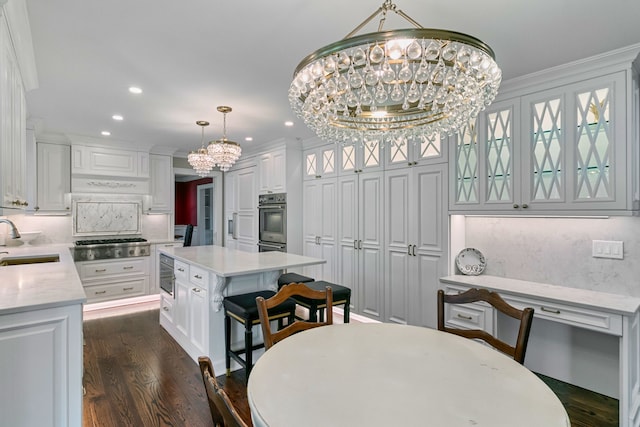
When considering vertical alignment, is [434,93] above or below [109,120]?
below

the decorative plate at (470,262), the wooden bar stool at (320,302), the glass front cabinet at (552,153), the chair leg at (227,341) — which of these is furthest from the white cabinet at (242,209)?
the glass front cabinet at (552,153)

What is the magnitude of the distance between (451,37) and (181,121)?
11.7ft

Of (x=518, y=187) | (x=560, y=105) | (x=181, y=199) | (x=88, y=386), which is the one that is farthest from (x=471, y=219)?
(x=181, y=199)

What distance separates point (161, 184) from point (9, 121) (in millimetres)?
3833

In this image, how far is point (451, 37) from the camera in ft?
3.88

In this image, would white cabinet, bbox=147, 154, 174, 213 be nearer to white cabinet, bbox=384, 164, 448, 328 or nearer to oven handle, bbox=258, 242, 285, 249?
oven handle, bbox=258, 242, 285, 249

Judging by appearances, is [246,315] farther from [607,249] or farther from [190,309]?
[607,249]

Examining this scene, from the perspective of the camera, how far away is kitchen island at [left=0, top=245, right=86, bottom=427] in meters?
1.53

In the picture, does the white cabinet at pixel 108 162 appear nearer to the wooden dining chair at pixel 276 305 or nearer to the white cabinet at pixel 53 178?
the white cabinet at pixel 53 178

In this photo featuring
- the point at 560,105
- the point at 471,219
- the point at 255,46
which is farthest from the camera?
the point at 471,219

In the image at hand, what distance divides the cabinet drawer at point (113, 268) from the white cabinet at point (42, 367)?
3.61 meters

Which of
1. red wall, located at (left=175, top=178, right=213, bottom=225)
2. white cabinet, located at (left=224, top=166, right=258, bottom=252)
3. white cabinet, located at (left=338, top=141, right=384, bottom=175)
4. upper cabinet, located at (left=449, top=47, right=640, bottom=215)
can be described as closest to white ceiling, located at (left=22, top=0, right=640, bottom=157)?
upper cabinet, located at (left=449, top=47, right=640, bottom=215)

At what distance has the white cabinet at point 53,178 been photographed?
187 inches

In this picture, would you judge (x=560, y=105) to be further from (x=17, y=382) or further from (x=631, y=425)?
(x=17, y=382)
